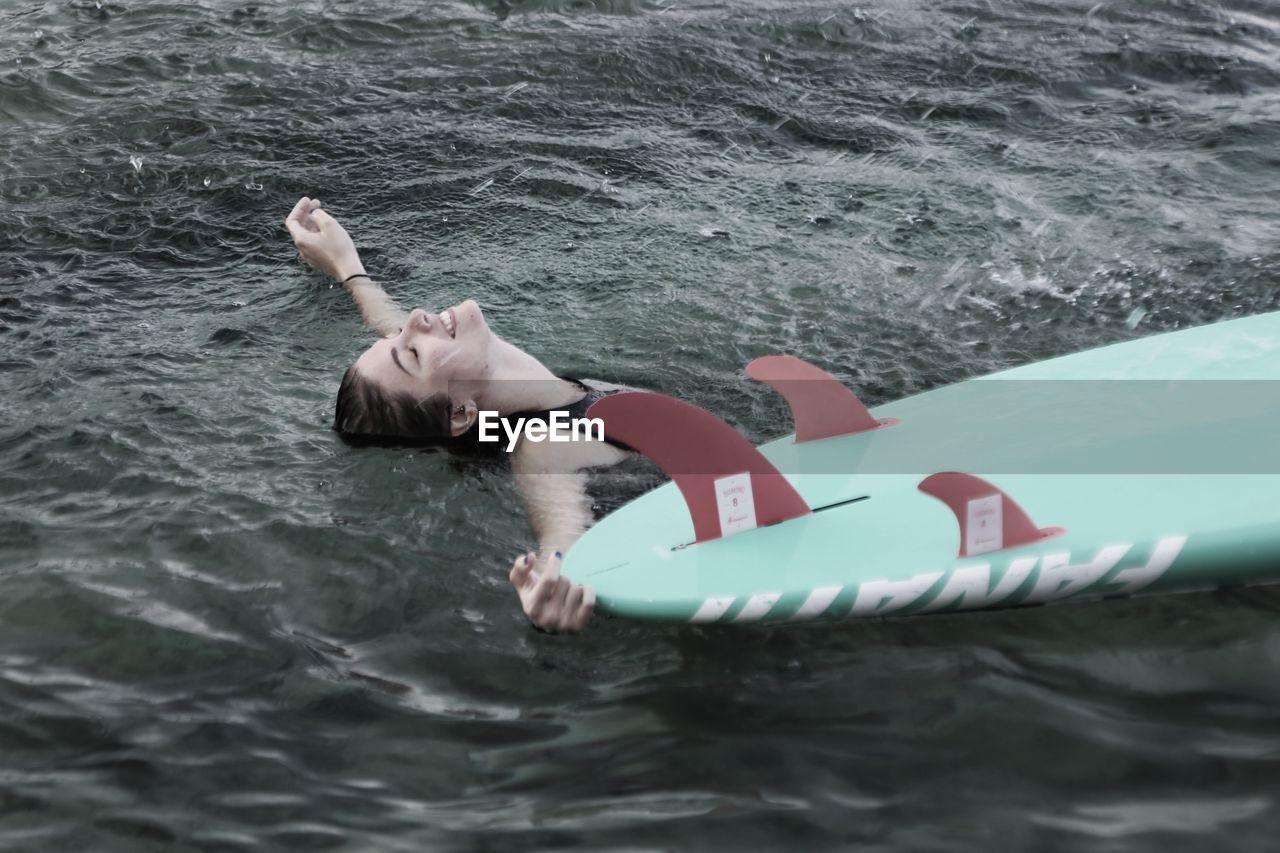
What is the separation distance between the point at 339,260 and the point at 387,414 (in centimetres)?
141

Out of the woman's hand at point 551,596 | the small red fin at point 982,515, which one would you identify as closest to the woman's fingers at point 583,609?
the woman's hand at point 551,596

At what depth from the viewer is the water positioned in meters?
2.81

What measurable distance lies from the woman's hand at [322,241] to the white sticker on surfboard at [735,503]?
102 inches

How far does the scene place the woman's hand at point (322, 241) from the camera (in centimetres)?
509

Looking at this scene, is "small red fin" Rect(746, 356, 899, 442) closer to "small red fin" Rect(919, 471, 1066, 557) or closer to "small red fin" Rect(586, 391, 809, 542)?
"small red fin" Rect(586, 391, 809, 542)

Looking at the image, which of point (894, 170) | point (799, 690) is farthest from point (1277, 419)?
point (894, 170)

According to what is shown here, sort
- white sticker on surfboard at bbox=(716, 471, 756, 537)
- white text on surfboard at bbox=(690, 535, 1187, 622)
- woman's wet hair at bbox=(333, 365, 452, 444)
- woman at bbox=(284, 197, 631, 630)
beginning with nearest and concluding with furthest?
white text on surfboard at bbox=(690, 535, 1187, 622) < white sticker on surfboard at bbox=(716, 471, 756, 537) < woman at bbox=(284, 197, 631, 630) < woman's wet hair at bbox=(333, 365, 452, 444)

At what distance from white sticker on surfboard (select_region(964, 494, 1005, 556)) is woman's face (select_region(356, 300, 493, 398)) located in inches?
67.0

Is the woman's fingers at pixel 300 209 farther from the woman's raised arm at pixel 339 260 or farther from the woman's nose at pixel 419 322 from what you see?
the woman's nose at pixel 419 322

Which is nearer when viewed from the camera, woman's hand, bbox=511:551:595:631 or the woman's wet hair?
woman's hand, bbox=511:551:595:631

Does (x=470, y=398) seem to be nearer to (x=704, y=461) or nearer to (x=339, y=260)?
(x=704, y=461)

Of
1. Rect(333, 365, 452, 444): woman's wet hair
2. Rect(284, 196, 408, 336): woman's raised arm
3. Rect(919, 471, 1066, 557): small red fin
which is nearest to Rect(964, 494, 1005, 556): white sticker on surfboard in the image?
Rect(919, 471, 1066, 557): small red fin

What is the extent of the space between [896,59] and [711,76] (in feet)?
4.03

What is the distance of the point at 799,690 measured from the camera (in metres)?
3.08
